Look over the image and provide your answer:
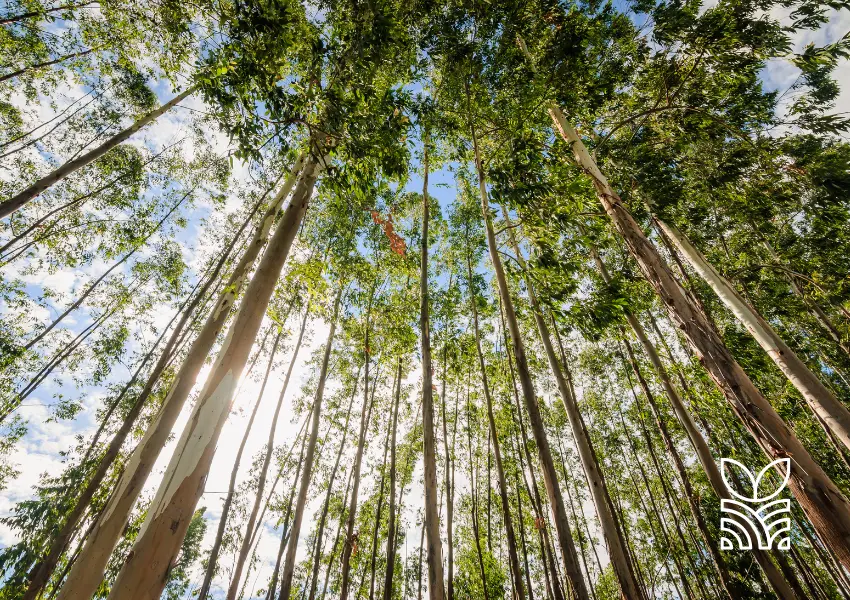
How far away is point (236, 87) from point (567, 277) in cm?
373

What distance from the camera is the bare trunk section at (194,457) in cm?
134

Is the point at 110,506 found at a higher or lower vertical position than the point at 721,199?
lower

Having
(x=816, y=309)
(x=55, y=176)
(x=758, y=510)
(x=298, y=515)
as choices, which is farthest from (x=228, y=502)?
(x=816, y=309)

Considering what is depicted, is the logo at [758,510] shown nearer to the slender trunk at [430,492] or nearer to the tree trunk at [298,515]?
the slender trunk at [430,492]

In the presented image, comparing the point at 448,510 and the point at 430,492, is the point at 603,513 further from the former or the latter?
the point at 448,510

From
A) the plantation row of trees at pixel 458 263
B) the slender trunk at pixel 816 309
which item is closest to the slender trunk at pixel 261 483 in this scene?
the plantation row of trees at pixel 458 263

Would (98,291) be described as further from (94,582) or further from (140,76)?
(94,582)

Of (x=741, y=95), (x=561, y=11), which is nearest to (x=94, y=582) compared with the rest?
(x=561, y=11)

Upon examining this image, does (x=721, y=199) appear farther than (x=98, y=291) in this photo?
No

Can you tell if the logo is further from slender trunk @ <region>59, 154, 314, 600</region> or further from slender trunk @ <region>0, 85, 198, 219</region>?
slender trunk @ <region>0, 85, 198, 219</region>

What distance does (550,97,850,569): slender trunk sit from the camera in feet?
7.42

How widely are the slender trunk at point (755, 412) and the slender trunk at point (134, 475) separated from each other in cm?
350

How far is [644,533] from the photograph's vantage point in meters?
15.3

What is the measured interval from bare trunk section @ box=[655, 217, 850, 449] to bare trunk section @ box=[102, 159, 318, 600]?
5037 millimetres
